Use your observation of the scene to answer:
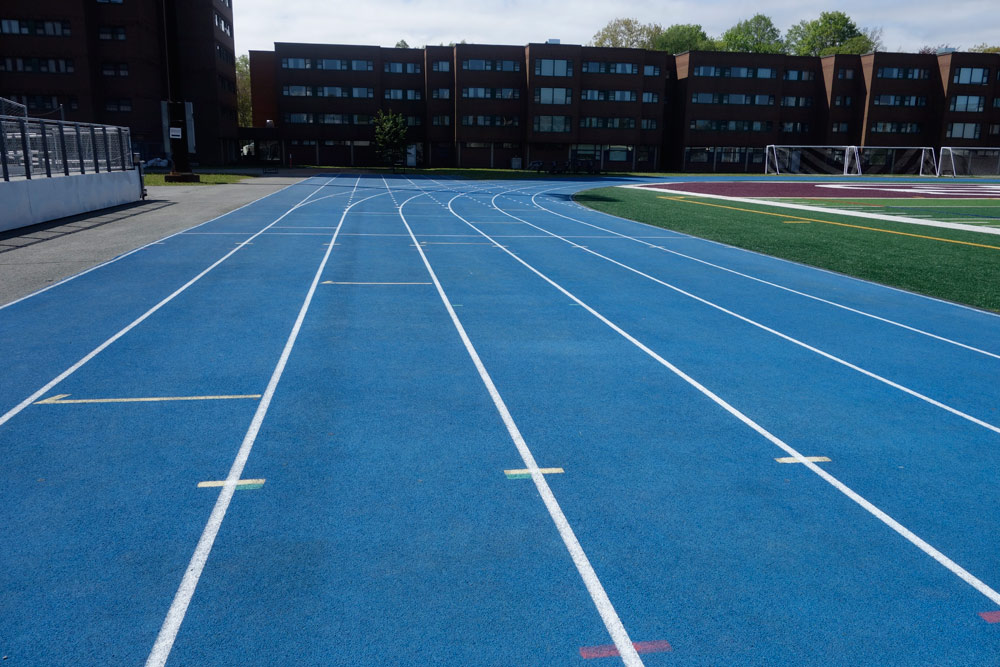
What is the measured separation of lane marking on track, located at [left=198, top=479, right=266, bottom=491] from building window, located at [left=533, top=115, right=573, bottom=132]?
240 feet

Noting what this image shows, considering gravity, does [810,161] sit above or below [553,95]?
below

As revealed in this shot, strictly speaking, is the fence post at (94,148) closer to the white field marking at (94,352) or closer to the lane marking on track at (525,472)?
the white field marking at (94,352)

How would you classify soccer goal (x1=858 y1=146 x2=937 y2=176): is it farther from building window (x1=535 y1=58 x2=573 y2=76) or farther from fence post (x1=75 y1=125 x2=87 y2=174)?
fence post (x1=75 y1=125 x2=87 y2=174)

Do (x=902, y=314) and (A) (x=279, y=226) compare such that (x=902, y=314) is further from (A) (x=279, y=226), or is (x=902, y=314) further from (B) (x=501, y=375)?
(A) (x=279, y=226)

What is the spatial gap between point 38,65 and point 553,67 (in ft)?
157

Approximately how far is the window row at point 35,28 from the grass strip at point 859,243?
50.6 m

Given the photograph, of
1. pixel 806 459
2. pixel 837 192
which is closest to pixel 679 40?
pixel 837 192

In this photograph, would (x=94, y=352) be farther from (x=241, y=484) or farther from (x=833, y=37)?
(x=833, y=37)

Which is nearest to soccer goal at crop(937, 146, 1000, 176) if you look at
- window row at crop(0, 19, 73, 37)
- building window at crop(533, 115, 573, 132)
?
building window at crop(533, 115, 573, 132)

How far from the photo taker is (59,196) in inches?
917

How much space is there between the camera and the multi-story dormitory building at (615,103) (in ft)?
249

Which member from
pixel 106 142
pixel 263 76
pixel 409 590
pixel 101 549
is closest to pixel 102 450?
pixel 101 549

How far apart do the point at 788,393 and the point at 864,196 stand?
42.0 metres

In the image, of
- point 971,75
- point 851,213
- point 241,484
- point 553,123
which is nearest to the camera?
point 241,484
